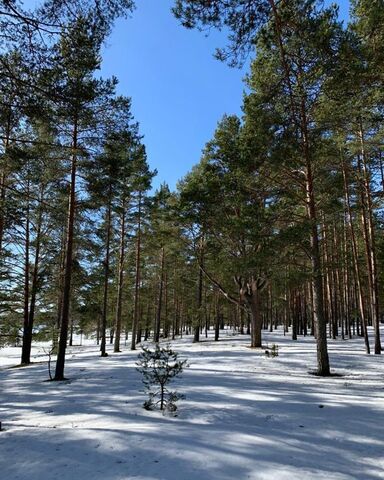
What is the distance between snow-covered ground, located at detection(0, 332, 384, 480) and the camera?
4344mm

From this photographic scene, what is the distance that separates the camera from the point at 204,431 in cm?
575

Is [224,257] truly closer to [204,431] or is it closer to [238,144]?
[238,144]

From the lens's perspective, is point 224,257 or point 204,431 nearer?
point 204,431

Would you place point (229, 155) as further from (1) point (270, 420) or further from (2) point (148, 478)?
(2) point (148, 478)

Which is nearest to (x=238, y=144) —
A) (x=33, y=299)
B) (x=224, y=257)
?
(x=224, y=257)

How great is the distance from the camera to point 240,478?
402 centimetres

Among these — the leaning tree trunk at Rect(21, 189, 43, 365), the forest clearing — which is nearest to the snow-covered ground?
the forest clearing

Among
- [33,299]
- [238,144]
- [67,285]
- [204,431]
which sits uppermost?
[238,144]

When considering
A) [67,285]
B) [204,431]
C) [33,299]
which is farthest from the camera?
[33,299]

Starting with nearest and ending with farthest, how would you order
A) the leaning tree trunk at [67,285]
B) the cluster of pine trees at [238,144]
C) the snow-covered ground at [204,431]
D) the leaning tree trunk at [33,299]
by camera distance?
the snow-covered ground at [204,431] < the cluster of pine trees at [238,144] < the leaning tree trunk at [67,285] < the leaning tree trunk at [33,299]

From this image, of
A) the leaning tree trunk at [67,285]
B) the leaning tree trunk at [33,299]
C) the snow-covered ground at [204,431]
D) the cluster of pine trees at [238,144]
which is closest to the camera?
the snow-covered ground at [204,431]

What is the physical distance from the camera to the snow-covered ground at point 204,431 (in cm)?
434

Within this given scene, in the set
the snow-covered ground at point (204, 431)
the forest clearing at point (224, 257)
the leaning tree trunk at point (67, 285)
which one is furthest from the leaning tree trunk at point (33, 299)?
the snow-covered ground at point (204, 431)

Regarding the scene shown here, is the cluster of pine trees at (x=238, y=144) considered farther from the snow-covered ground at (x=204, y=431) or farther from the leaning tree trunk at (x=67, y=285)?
the snow-covered ground at (x=204, y=431)
